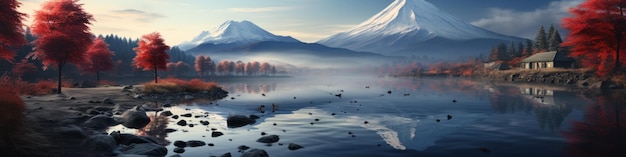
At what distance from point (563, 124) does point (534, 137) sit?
494cm

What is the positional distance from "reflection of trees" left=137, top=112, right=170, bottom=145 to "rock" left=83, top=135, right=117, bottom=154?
1.86 meters

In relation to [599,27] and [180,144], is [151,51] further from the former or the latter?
[599,27]

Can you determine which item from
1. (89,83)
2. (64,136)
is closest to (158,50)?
(89,83)

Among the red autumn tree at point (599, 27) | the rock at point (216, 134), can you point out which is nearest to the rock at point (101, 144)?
the rock at point (216, 134)

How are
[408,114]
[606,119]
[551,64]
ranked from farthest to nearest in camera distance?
[551,64], [408,114], [606,119]

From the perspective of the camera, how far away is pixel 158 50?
157ft

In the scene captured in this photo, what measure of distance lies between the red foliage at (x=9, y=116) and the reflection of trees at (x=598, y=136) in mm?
18028

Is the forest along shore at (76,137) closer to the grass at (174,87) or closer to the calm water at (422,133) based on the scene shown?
the calm water at (422,133)

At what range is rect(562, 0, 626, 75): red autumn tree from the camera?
47562 mm

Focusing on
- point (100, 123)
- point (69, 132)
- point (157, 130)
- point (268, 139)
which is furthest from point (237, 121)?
point (69, 132)

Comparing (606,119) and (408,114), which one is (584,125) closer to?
(606,119)

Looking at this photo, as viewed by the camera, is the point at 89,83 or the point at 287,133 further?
the point at 89,83

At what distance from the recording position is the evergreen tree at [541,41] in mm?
103500

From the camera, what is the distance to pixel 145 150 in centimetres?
1219
